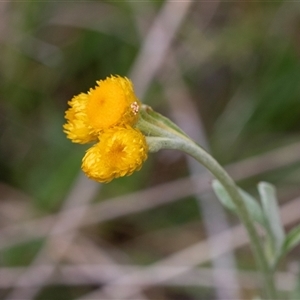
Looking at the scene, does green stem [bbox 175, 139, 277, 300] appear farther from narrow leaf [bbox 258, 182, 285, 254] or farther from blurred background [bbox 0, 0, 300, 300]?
blurred background [bbox 0, 0, 300, 300]

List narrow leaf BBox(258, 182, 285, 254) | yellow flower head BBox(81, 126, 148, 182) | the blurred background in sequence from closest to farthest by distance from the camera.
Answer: yellow flower head BBox(81, 126, 148, 182) < narrow leaf BBox(258, 182, 285, 254) < the blurred background

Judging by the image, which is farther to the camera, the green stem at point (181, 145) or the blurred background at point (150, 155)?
the blurred background at point (150, 155)

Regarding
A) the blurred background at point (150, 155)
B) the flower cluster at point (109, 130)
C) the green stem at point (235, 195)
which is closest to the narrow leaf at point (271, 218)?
the green stem at point (235, 195)

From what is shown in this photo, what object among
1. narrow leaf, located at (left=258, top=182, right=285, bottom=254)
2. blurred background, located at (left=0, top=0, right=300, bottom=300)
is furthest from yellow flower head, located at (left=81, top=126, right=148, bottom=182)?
blurred background, located at (left=0, top=0, right=300, bottom=300)

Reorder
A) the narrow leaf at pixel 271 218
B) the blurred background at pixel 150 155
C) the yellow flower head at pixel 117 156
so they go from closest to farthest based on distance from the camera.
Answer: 1. the yellow flower head at pixel 117 156
2. the narrow leaf at pixel 271 218
3. the blurred background at pixel 150 155

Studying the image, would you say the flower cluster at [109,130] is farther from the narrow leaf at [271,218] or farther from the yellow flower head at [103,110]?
the narrow leaf at [271,218]

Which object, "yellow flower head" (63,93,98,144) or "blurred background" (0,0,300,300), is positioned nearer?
"yellow flower head" (63,93,98,144)

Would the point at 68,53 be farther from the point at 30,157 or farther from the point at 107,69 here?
the point at 30,157

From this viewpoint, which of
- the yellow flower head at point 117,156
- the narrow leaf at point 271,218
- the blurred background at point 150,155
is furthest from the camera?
the blurred background at point 150,155
